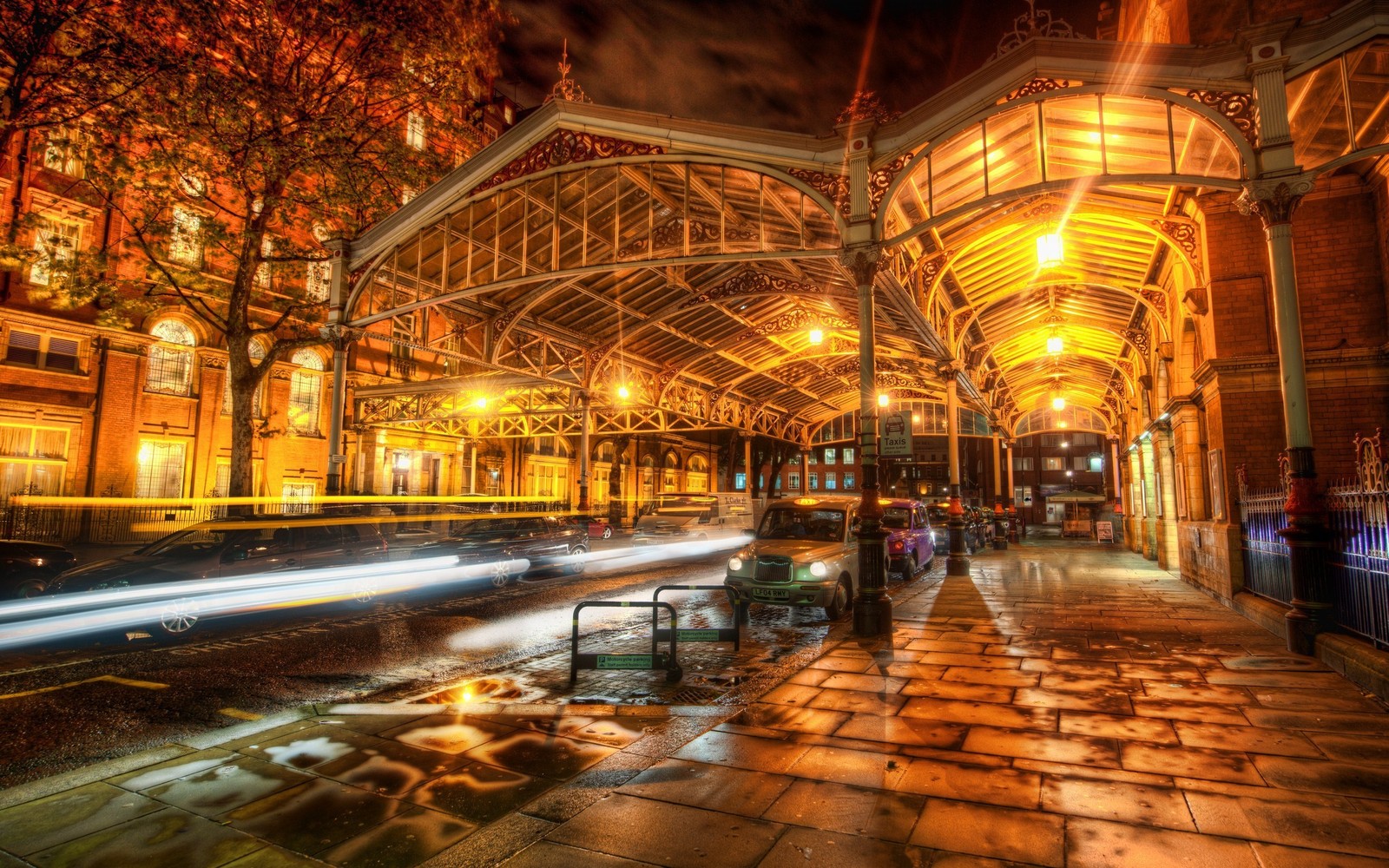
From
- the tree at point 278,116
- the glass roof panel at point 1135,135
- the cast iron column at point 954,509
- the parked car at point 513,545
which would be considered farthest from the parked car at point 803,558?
the tree at point 278,116

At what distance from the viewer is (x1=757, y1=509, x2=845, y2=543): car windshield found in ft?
36.3

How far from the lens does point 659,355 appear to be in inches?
1006

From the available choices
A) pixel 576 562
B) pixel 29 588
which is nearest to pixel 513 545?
pixel 576 562

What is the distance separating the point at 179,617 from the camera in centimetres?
913

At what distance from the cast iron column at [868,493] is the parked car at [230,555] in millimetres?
8539

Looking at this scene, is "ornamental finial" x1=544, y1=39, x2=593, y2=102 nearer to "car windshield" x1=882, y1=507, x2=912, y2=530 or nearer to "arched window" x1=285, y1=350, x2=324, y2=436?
"car windshield" x1=882, y1=507, x2=912, y2=530

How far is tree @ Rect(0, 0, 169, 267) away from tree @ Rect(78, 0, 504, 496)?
1.75ft

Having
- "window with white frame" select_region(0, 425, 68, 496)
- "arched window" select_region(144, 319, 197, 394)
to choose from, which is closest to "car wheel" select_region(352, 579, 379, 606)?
"window with white frame" select_region(0, 425, 68, 496)

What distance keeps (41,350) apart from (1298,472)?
30.7 meters

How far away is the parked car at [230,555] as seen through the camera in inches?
358

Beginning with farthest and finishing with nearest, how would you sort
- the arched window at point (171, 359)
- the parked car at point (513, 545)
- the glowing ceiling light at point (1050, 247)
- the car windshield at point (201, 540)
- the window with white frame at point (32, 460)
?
the arched window at point (171, 359), the window with white frame at point (32, 460), the parked car at point (513, 545), the glowing ceiling light at point (1050, 247), the car windshield at point (201, 540)

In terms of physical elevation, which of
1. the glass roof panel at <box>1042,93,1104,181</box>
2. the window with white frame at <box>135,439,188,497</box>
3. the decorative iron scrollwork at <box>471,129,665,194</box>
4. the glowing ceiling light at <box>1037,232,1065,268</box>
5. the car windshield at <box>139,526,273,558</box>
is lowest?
the car windshield at <box>139,526,273,558</box>

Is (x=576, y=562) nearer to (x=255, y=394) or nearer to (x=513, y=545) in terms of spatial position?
(x=513, y=545)

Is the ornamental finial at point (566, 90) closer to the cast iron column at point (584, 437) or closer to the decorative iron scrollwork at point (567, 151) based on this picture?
the decorative iron scrollwork at point (567, 151)
